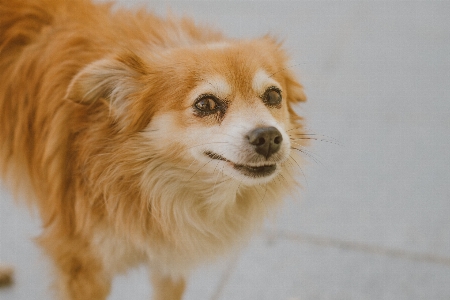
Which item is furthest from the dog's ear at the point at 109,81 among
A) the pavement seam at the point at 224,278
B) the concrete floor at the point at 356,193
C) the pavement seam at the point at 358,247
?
the pavement seam at the point at 358,247

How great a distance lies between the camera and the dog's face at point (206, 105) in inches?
57.6

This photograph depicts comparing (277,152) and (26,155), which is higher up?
(277,152)

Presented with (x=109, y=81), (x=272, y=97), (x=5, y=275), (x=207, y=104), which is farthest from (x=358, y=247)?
(x=5, y=275)

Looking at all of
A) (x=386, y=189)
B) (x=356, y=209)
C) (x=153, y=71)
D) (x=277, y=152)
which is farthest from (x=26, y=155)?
(x=386, y=189)

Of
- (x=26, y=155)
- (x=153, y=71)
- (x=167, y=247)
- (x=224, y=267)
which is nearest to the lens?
(x=153, y=71)

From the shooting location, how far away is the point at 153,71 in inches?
63.1

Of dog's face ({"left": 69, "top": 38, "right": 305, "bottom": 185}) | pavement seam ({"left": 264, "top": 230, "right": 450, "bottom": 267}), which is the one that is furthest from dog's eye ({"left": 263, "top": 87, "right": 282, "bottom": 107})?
pavement seam ({"left": 264, "top": 230, "right": 450, "bottom": 267})

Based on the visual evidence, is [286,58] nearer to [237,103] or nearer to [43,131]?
[237,103]

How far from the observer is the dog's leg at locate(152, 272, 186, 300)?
6.56 ft

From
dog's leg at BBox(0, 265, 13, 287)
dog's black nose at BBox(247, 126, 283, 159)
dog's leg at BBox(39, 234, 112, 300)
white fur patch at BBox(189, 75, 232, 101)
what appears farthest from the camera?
dog's leg at BBox(0, 265, 13, 287)

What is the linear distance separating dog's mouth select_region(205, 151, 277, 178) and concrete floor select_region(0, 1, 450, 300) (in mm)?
406

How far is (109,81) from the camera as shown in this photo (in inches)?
62.2

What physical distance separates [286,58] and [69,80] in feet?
2.48

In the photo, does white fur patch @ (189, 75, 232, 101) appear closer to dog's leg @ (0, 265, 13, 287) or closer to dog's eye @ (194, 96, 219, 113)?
dog's eye @ (194, 96, 219, 113)
